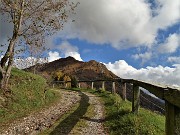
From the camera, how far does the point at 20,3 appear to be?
2272 centimetres

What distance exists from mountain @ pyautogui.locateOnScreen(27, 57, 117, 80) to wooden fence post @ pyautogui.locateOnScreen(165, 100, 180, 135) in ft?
246

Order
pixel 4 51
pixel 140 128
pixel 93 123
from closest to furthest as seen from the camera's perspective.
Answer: pixel 140 128, pixel 93 123, pixel 4 51

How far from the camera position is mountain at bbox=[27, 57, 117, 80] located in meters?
85.6

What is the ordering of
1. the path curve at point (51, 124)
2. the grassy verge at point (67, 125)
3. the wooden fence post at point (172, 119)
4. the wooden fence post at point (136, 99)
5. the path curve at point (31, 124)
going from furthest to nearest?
the wooden fence post at point (136, 99) → the path curve at point (31, 124) → the path curve at point (51, 124) → the grassy verge at point (67, 125) → the wooden fence post at point (172, 119)

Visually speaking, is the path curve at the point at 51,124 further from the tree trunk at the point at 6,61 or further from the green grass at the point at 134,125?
the tree trunk at the point at 6,61

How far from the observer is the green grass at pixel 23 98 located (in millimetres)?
18328

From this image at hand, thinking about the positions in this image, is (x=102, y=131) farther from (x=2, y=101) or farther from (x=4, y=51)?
(x=4, y=51)

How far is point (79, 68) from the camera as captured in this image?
91062 mm

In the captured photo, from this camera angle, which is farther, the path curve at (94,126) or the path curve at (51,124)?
the path curve at (51,124)

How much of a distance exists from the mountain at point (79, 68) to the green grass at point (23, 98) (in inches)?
2197

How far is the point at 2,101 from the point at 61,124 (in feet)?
20.4

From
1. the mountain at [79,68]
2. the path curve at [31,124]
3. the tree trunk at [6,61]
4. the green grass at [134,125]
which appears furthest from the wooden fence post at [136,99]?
the mountain at [79,68]

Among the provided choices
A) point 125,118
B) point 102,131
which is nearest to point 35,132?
point 102,131

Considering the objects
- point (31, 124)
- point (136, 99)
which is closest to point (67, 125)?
point (31, 124)
